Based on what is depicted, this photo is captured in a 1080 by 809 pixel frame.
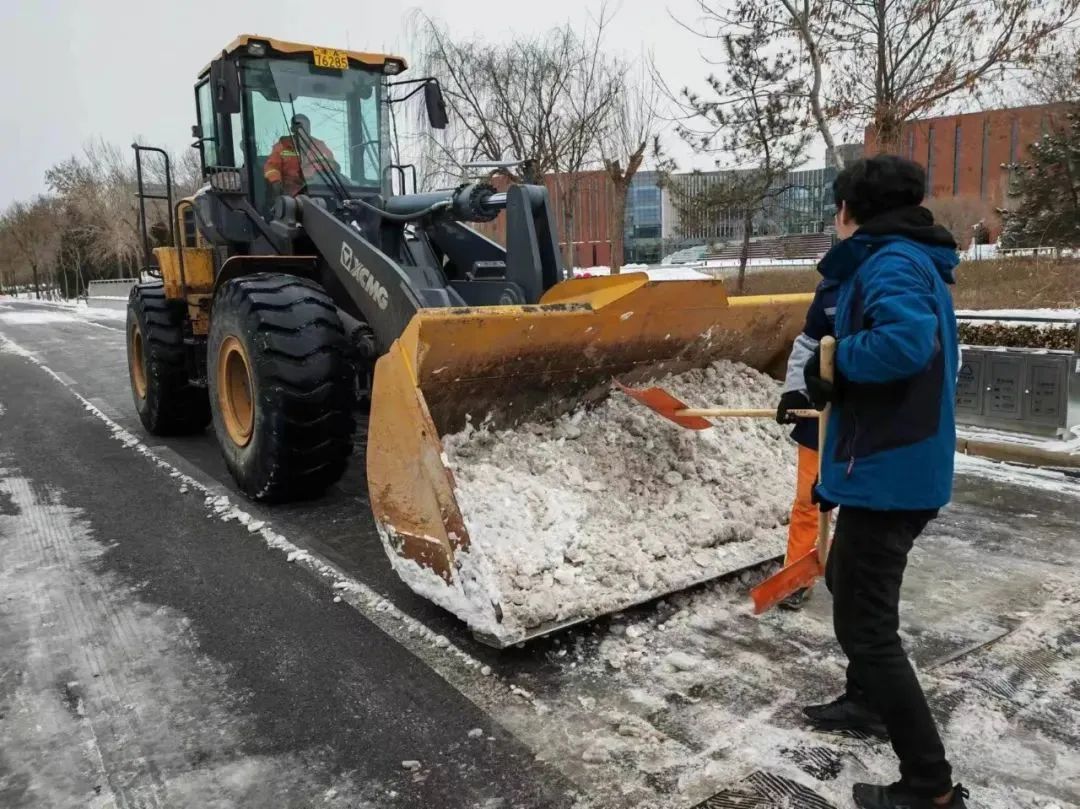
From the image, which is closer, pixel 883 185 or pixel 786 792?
pixel 883 185

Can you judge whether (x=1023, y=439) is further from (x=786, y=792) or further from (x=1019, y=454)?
(x=786, y=792)

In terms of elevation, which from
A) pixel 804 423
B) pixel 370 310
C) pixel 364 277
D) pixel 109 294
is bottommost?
pixel 804 423

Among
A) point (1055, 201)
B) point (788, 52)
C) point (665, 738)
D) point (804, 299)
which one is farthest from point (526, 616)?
point (1055, 201)

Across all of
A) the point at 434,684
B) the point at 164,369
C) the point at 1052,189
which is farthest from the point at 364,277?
the point at 1052,189

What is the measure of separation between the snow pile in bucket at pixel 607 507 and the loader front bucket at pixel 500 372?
35 millimetres

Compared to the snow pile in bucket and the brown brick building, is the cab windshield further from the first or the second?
the brown brick building

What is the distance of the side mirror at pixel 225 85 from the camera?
5.32 m

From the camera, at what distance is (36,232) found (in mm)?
53438

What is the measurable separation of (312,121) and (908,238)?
4826 millimetres

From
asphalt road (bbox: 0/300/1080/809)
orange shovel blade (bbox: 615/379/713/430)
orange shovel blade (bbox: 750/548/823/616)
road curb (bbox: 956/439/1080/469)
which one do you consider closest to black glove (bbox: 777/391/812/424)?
orange shovel blade (bbox: 750/548/823/616)

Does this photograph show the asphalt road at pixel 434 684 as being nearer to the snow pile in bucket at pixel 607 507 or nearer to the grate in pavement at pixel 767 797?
the grate in pavement at pixel 767 797

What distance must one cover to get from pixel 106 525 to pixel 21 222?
60.2 metres

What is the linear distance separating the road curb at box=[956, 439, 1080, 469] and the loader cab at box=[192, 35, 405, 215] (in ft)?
16.9

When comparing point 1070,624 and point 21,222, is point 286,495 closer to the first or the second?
Answer: point 1070,624
